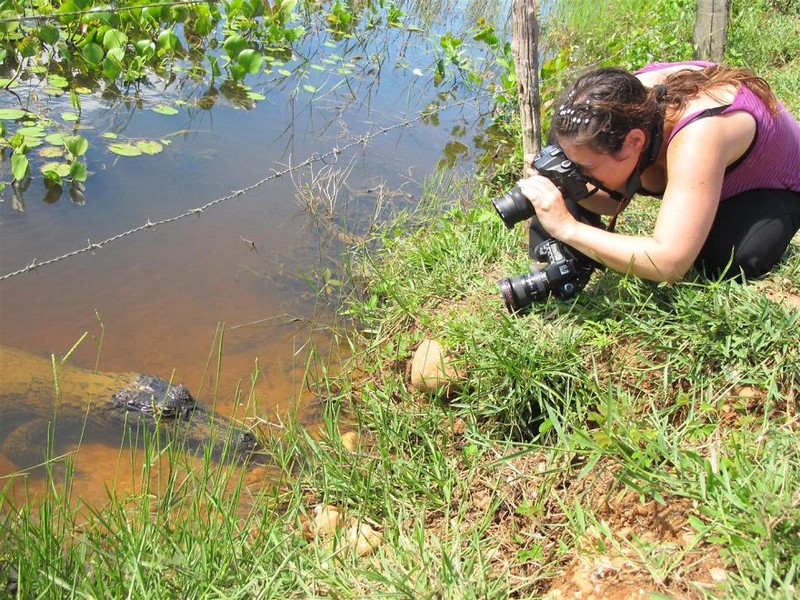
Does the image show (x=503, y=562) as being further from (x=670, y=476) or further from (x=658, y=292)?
(x=658, y=292)

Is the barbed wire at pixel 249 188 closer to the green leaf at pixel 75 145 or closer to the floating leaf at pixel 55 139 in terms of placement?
the green leaf at pixel 75 145

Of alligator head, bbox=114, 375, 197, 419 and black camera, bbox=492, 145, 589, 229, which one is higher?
black camera, bbox=492, 145, 589, 229

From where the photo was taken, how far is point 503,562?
1.78 metres

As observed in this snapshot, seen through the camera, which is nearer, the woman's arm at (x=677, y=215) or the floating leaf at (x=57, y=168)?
the woman's arm at (x=677, y=215)

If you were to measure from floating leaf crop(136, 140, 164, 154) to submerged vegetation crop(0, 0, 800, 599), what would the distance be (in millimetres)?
2176

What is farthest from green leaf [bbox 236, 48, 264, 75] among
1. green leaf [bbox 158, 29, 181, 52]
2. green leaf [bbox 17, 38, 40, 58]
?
green leaf [bbox 17, 38, 40, 58]

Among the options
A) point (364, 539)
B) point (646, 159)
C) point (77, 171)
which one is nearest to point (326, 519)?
point (364, 539)

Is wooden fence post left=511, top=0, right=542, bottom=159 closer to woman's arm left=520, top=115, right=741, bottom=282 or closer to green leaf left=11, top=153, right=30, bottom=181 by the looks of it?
woman's arm left=520, top=115, right=741, bottom=282

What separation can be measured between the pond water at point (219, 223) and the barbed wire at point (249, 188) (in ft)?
0.09

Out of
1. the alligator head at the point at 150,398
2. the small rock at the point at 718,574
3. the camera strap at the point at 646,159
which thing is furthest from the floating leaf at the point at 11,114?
the small rock at the point at 718,574

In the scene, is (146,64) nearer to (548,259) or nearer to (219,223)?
(219,223)

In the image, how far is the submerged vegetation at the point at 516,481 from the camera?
1529mm

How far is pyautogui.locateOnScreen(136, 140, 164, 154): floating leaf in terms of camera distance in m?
4.16

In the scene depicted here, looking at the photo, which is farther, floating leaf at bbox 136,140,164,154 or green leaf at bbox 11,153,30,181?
floating leaf at bbox 136,140,164,154
